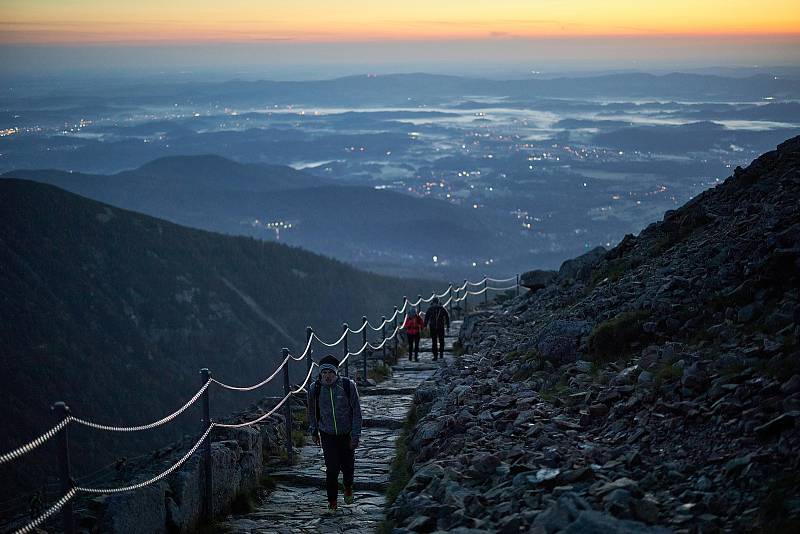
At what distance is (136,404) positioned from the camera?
3223 inches

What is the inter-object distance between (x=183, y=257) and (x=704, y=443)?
99566mm

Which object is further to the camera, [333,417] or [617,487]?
[333,417]

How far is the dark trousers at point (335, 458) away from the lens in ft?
31.2

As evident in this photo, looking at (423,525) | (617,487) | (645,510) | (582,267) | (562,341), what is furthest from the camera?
(582,267)

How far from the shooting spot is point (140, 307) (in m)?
96.4

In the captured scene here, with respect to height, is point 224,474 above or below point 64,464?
below

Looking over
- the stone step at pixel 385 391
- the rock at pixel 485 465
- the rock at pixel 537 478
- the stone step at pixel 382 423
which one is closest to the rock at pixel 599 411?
the rock at pixel 485 465

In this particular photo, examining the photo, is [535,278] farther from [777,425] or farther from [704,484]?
[704,484]

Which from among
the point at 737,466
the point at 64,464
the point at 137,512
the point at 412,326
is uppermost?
the point at 64,464

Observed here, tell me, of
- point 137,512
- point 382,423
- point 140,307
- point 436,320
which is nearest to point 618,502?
point 137,512

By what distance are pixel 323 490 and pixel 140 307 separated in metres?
89.7

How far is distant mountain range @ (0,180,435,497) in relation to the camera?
8031 centimetres

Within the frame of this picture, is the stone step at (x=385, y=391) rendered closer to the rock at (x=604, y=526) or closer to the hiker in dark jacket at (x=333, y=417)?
the hiker in dark jacket at (x=333, y=417)

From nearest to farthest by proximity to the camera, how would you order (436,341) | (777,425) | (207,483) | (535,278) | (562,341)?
1. (777,425)
2. (207,483)
3. (562,341)
4. (436,341)
5. (535,278)
